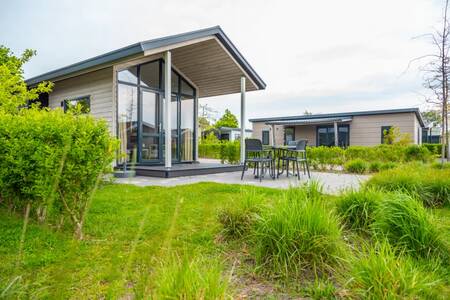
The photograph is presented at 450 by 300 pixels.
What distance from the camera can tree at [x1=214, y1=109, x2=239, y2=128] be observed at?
32.1m

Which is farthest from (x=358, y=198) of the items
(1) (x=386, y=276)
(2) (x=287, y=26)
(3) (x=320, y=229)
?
(2) (x=287, y=26)

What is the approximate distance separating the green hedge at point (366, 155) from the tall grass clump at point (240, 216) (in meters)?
8.03

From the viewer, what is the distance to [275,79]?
2111 cm

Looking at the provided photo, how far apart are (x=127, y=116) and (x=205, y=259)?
690 centimetres

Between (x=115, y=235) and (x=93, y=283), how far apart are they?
969 millimetres

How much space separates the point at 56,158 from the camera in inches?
101

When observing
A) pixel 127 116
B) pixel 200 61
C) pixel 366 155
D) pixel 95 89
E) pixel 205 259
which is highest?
pixel 200 61

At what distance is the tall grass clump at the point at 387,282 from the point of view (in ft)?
5.03

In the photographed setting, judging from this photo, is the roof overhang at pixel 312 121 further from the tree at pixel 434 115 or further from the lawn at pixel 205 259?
the lawn at pixel 205 259

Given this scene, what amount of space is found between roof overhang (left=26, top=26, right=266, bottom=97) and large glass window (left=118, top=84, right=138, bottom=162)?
2.94 ft

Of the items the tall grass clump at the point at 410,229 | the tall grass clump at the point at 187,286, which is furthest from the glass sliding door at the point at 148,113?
the tall grass clump at the point at 187,286

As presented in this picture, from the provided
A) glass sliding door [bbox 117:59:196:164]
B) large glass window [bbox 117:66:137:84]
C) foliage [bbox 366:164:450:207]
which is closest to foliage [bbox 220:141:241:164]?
glass sliding door [bbox 117:59:196:164]

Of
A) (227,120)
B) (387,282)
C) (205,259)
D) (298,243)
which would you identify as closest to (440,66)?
(298,243)

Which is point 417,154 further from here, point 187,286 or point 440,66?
point 187,286
